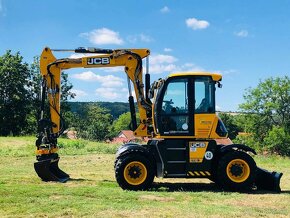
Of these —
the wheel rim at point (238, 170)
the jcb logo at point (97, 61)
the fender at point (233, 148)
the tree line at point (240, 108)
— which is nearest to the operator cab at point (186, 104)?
the fender at point (233, 148)

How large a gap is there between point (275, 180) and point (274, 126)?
5792 cm

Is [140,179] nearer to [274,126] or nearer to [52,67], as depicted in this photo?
[52,67]

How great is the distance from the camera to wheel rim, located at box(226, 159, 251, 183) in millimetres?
11383

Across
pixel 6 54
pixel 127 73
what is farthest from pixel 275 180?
pixel 6 54

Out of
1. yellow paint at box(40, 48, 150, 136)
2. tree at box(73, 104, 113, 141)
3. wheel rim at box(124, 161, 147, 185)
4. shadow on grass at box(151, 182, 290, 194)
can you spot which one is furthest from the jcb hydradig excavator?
tree at box(73, 104, 113, 141)

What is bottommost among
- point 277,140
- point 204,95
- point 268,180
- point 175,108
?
point 277,140

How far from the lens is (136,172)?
1112 cm

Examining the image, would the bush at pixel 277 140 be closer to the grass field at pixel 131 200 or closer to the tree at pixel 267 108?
the tree at pixel 267 108

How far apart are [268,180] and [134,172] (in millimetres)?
3772

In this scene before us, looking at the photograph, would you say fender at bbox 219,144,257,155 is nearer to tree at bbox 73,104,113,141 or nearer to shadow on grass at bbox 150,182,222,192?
shadow on grass at bbox 150,182,222,192

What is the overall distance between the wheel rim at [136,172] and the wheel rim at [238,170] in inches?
88.8

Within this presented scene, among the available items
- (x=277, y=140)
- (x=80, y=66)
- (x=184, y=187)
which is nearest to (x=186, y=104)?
(x=184, y=187)

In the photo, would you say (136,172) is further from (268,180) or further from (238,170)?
(268,180)

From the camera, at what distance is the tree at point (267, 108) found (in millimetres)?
69312
